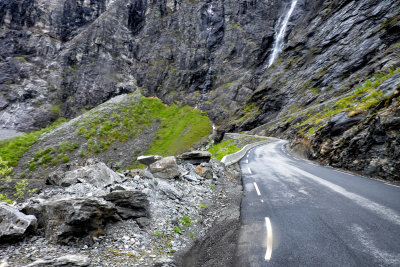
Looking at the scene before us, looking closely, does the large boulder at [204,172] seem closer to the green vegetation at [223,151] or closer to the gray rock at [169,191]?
the gray rock at [169,191]

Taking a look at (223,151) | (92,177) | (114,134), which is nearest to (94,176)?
(92,177)

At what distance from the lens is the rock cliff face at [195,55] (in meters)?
48.2

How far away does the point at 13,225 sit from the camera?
456cm

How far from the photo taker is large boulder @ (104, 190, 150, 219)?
6340mm

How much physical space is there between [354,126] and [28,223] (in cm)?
2064

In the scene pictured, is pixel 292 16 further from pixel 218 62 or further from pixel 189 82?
pixel 189 82

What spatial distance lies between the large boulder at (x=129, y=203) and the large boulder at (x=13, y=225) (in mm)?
1929

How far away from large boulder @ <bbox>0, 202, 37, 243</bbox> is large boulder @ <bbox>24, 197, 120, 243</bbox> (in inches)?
13.4

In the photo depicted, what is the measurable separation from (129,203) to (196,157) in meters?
8.05

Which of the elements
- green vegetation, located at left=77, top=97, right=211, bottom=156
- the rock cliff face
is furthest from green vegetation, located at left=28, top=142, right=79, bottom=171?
the rock cliff face

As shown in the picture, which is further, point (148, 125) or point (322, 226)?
point (148, 125)

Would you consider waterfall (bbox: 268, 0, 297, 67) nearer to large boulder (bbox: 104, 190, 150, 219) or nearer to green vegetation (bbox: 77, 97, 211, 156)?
green vegetation (bbox: 77, 97, 211, 156)

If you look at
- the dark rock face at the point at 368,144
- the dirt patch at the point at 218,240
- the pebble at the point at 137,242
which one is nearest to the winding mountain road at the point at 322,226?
the dirt patch at the point at 218,240

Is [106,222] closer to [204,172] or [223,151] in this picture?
[204,172]
